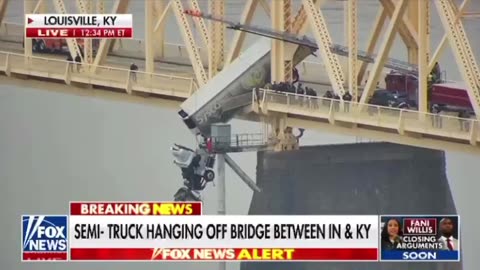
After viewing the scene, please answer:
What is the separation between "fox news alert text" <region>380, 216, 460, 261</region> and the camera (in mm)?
6000

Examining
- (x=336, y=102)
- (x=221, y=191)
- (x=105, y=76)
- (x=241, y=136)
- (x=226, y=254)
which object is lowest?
(x=226, y=254)

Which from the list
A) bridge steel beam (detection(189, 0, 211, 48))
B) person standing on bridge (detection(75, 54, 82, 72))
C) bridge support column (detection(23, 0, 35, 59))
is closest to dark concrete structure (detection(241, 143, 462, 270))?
bridge steel beam (detection(189, 0, 211, 48))

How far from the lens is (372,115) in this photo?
238 inches

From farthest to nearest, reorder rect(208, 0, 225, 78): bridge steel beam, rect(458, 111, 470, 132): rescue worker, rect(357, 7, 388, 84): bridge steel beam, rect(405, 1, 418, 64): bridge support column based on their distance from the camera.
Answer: rect(208, 0, 225, 78): bridge steel beam, rect(357, 7, 388, 84): bridge steel beam, rect(405, 1, 418, 64): bridge support column, rect(458, 111, 470, 132): rescue worker

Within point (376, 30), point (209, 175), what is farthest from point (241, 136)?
point (376, 30)

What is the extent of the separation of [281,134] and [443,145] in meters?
0.59

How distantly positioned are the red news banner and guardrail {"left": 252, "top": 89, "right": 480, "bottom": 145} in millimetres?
346

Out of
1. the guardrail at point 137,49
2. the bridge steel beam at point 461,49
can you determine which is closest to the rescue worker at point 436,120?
the bridge steel beam at point 461,49

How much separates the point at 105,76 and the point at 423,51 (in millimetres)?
1173

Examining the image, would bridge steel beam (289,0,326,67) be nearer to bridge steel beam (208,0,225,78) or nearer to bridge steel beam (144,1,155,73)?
bridge steel beam (208,0,225,78)

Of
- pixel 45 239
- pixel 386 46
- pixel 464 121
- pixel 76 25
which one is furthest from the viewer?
pixel 76 25

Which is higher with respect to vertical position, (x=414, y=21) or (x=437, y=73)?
(x=414, y=21)

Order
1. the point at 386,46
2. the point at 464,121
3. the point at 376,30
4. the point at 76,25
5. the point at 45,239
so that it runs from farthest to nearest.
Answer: the point at 76,25
the point at 45,239
the point at 376,30
the point at 386,46
the point at 464,121

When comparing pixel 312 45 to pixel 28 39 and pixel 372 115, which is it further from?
pixel 28 39
